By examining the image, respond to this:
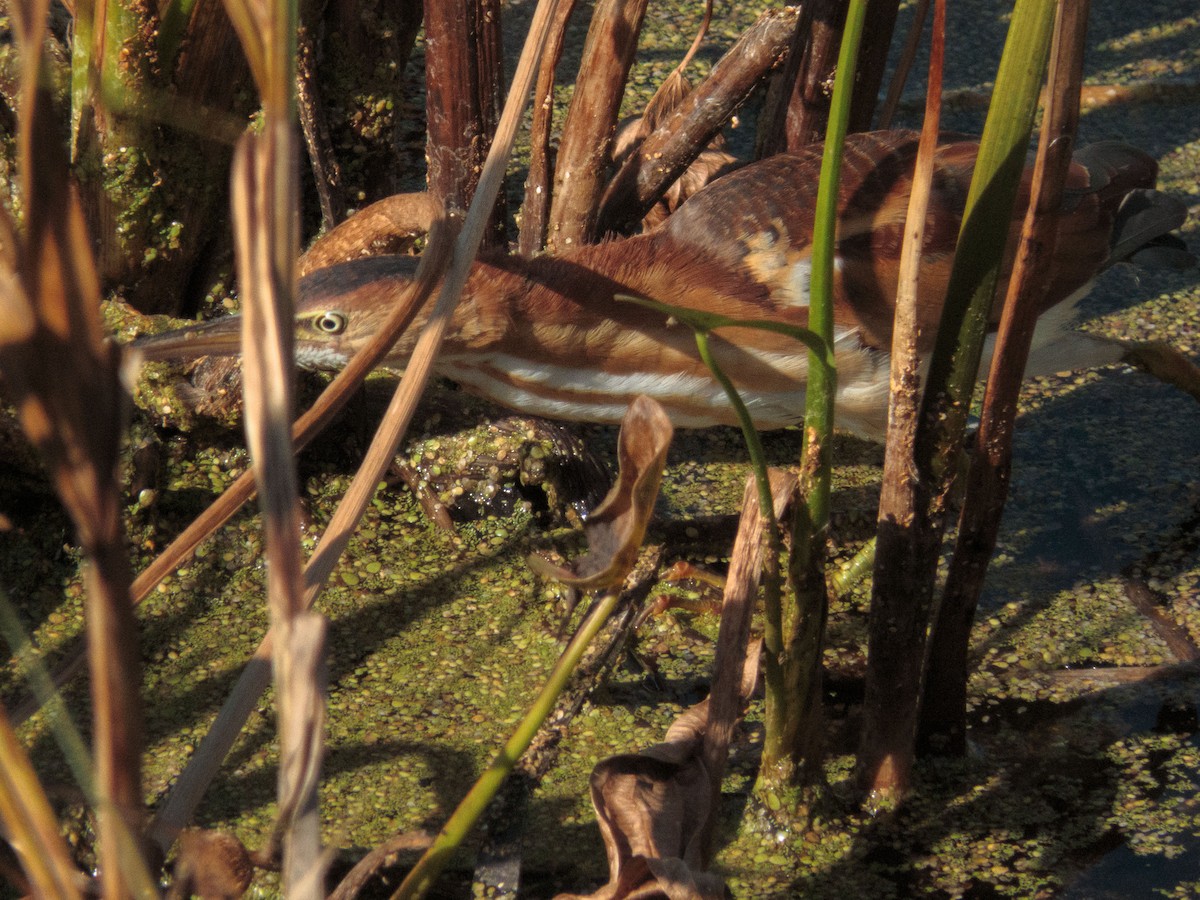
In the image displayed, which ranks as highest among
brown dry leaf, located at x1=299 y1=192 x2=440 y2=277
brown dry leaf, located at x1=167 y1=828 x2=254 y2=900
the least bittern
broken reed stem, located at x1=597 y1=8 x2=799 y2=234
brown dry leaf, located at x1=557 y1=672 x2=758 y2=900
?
broken reed stem, located at x1=597 y1=8 x2=799 y2=234

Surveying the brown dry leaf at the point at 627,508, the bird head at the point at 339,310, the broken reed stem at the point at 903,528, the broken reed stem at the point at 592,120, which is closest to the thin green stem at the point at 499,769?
the brown dry leaf at the point at 627,508

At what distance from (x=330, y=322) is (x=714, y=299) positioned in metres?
0.55

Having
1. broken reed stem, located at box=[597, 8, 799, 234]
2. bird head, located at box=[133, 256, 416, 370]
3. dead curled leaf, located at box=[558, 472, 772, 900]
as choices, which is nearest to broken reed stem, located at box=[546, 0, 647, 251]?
broken reed stem, located at box=[597, 8, 799, 234]

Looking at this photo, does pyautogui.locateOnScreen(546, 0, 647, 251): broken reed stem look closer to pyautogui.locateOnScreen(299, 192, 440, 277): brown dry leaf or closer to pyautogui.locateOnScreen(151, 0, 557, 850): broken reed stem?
pyautogui.locateOnScreen(299, 192, 440, 277): brown dry leaf

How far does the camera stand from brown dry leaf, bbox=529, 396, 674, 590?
0.85 m

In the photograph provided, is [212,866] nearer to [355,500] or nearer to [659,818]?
[355,500]

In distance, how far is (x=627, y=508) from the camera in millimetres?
912

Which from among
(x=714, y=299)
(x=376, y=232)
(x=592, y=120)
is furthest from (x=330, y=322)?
(x=592, y=120)

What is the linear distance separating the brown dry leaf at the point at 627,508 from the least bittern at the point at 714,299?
80cm

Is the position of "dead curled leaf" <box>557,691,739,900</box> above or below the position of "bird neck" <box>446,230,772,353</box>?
below

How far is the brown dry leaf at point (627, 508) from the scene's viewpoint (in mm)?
854

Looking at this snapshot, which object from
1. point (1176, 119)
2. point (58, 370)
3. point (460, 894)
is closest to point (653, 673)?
point (460, 894)

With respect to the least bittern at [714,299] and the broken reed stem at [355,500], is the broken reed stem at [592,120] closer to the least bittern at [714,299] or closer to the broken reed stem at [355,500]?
the least bittern at [714,299]

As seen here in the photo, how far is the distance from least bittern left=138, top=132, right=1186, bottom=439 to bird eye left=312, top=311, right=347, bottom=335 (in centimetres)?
3
